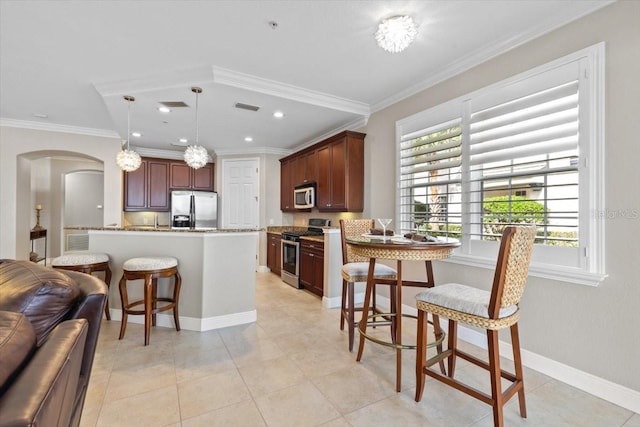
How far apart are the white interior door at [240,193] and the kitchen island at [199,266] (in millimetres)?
2924

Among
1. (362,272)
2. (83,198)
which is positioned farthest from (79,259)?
(83,198)

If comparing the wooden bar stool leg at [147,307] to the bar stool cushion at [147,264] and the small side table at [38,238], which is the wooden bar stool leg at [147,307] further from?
the small side table at [38,238]

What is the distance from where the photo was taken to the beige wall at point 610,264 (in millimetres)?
1822

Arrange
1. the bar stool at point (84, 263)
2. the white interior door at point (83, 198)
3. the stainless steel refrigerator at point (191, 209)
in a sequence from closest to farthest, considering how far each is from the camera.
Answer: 1. the bar stool at point (84, 263)
2. the stainless steel refrigerator at point (191, 209)
3. the white interior door at point (83, 198)

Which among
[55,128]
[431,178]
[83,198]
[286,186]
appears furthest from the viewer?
[83,198]

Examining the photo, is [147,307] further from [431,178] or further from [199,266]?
[431,178]

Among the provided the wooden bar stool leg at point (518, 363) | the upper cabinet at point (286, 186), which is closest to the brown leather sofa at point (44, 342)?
the wooden bar stool leg at point (518, 363)

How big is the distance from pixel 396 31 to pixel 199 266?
2.71 m

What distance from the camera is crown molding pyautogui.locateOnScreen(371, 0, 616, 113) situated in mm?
2167

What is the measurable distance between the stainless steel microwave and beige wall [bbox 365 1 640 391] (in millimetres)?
3069

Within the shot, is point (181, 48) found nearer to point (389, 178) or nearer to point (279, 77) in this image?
point (279, 77)

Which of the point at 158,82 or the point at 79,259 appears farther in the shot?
the point at 158,82

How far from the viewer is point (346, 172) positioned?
411cm

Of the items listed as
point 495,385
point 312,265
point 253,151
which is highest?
point 253,151
